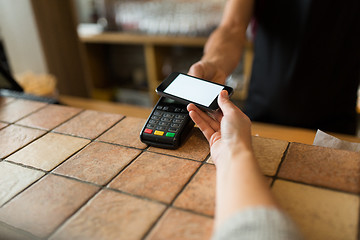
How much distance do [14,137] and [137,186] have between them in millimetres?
385

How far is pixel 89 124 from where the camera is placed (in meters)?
0.78

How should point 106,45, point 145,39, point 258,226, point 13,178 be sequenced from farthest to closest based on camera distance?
point 106,45, point 145,39, point 13,178, point 258,226

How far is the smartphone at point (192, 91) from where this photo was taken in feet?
2.30

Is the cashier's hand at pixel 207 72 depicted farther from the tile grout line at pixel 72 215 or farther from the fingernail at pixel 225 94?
the tile grout line at pixel 72 215

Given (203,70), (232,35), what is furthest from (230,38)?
(203,70)

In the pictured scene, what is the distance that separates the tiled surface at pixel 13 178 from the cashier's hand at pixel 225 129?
34cm

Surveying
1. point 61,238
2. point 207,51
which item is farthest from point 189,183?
point 207,51

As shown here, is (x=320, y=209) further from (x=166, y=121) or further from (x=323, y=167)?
(x=166, y=121)

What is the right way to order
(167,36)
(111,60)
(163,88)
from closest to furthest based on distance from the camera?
(163,88)
(167,36)
(111,60)

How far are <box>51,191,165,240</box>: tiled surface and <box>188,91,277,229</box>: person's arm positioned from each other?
0.11m

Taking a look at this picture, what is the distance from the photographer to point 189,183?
0.55 metres

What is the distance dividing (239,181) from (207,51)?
85cm

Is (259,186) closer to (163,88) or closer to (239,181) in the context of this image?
(239,181)

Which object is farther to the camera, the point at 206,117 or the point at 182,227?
the point at 206,117
